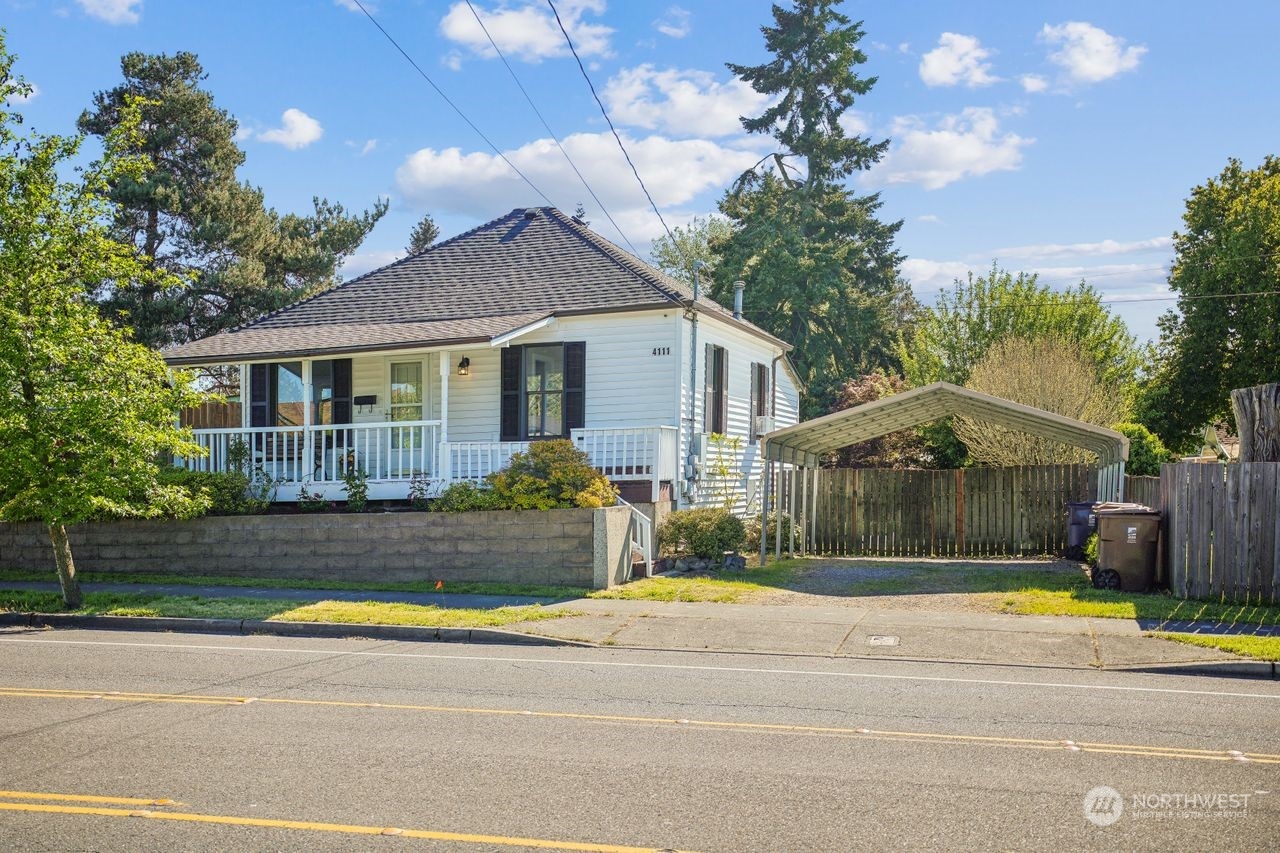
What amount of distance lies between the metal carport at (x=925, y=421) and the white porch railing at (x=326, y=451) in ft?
20.8

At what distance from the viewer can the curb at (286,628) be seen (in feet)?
40.5

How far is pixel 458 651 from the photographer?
11586 mm

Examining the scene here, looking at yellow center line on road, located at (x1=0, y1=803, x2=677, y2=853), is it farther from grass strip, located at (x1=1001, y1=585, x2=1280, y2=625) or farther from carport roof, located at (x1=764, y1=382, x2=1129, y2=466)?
carport roof, located at (x1=764, y1=382, x2=1129, y2=466)

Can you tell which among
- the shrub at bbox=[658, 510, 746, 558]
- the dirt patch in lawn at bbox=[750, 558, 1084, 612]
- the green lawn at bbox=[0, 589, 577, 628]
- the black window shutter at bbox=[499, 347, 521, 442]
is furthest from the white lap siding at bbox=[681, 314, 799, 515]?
the green lawn at bbox=[0, 589, 577, 628]

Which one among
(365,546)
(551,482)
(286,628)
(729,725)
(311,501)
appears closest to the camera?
(729,725)

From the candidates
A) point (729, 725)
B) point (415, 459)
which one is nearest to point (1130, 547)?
point (729, 725)

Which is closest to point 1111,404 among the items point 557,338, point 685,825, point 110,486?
point 557,338

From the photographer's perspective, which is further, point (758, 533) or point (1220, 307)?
point (1220, 307)

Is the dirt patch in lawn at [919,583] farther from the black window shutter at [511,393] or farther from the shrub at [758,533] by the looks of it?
the black window shutter at [511,393]

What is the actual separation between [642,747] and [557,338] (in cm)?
1417

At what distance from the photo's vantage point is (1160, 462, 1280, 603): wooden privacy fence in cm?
1313

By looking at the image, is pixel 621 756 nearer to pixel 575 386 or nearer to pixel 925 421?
pixel 575 386

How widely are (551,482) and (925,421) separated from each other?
881 cm

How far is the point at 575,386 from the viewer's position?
20.4m
